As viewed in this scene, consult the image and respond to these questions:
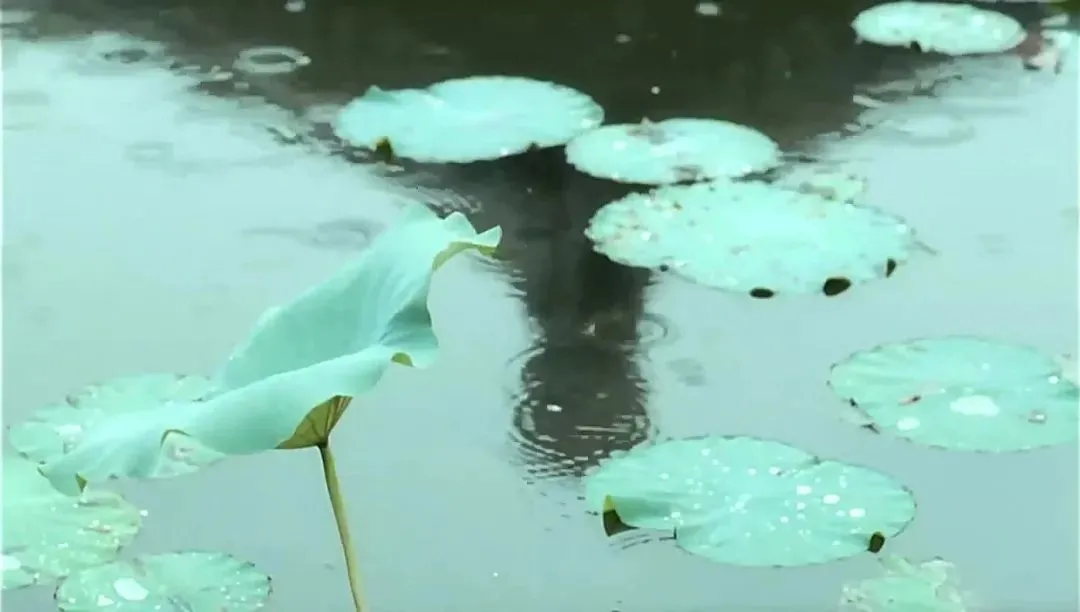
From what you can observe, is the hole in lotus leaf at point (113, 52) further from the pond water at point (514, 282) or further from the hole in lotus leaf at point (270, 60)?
the hole in lotus leaf at point (270, 60)

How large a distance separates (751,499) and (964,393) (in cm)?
37

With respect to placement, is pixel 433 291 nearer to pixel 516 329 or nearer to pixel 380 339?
pixel 516 329

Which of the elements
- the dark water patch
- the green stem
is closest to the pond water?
the dark water patch

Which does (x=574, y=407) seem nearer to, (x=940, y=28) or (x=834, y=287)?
(x=834, y=287)

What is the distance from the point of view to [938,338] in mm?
1898

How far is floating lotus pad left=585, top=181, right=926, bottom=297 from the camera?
2047 mm

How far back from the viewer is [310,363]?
1.18 m

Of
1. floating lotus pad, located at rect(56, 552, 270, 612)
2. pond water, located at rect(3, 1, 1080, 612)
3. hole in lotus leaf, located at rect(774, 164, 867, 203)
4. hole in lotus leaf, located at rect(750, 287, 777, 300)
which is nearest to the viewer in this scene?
floating lotus pad, located at rect(56, 552, 270, 612)

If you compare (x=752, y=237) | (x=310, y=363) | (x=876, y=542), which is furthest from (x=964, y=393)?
(x=310, y=363)

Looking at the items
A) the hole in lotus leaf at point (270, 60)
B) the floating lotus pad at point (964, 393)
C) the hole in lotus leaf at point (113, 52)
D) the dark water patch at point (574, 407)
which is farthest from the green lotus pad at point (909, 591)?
the hole in lotus leaf at point (113, 52)

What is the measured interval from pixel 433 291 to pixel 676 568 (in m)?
0.67

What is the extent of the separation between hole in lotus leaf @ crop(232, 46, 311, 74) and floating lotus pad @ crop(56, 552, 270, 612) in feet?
Answer: 4.74

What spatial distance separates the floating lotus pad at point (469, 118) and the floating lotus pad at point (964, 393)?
0.79 m

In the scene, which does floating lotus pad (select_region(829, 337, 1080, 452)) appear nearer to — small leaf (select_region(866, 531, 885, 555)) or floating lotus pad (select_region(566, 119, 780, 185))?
small leaf (select_region(866, 531, 885, 555))
